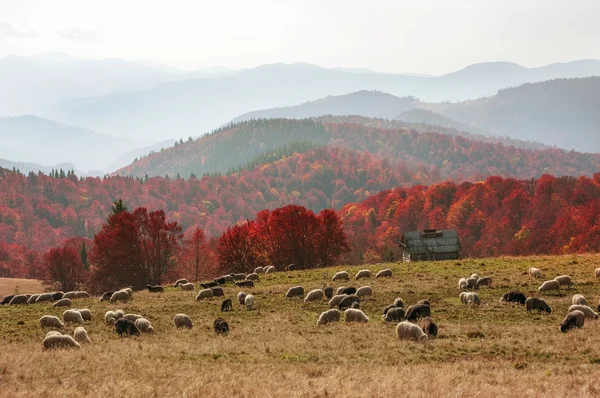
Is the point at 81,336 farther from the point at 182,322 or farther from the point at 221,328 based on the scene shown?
the point at 221,328

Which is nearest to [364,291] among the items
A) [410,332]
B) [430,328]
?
[430,328]

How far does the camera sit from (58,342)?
22500mm

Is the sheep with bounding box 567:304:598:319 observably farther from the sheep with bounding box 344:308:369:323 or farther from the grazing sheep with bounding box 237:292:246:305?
the grazing sheep with bounding box 237:292:246:305

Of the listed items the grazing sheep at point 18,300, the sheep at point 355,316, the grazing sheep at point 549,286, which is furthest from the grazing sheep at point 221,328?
the grazing sheep at point 549,286

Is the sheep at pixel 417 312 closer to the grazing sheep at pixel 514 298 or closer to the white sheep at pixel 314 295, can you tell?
the grazing sheep at pixel 514 298

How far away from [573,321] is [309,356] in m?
12.3

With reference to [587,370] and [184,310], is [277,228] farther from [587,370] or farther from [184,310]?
[587,370]

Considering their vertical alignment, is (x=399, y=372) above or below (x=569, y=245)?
above

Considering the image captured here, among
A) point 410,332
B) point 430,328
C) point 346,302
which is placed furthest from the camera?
point 346,302

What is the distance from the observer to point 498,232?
414 feet

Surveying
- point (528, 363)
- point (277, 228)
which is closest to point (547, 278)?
point (528, 363)

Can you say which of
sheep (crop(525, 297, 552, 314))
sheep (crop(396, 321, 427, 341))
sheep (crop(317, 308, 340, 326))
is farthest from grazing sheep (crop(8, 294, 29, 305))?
sheep (crop(525, 297, 552, 314))

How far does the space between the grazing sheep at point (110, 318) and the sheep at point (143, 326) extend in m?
2.44

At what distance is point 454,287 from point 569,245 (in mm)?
69057
